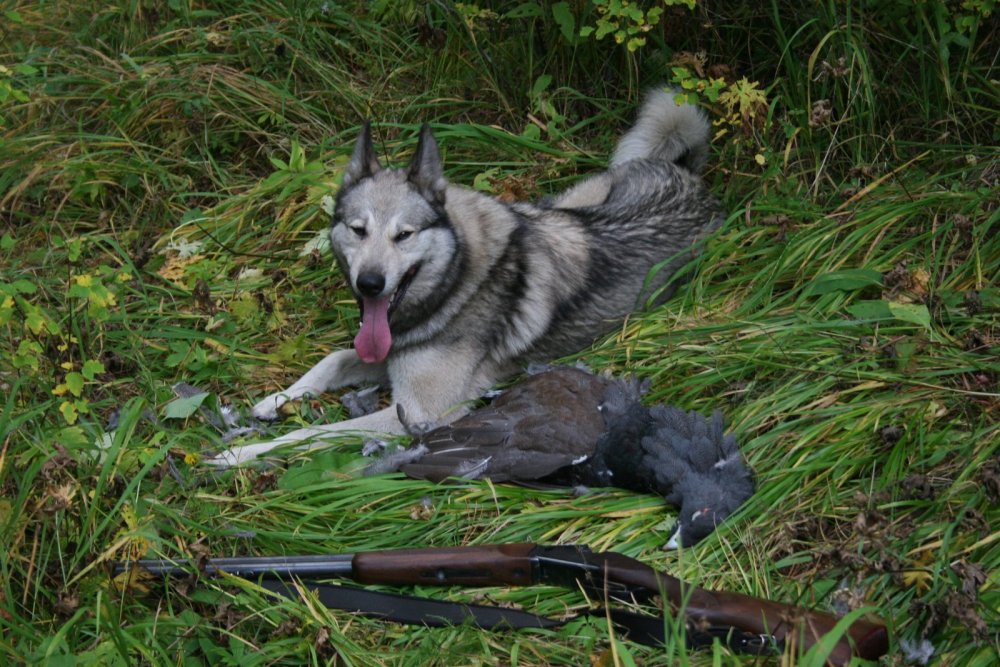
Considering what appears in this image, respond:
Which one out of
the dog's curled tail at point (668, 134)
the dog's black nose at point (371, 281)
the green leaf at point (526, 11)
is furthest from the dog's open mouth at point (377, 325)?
the green leaf at point (526, 11)

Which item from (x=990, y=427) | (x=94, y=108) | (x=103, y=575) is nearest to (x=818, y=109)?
(x=990, y=427)

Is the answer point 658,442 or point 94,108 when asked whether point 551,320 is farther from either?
point 94,108

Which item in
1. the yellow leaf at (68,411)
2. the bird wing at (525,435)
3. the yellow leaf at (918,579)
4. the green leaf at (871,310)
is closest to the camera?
the yellow leaf at (918,579)

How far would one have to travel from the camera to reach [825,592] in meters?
2.62

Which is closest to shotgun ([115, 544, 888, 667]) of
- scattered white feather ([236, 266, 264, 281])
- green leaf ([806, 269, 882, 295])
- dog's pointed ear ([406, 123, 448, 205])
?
green leaf ([806, 269, 882, 295])

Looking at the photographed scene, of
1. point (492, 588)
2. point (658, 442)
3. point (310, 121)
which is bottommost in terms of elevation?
point (492, 588)

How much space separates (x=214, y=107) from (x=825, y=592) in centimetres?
382

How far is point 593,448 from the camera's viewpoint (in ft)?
10.8

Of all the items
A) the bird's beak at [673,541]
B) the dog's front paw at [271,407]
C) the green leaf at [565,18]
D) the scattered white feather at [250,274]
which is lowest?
the dog's front paw at [271,407]

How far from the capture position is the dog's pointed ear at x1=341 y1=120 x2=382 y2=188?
3949mm

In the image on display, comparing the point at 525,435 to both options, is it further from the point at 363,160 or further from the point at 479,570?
the point at 363,160

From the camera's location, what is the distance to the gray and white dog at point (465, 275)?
3797 mm

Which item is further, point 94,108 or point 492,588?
point 94,108

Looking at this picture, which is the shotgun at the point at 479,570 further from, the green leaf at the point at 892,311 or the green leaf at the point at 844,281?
the green leaf at the point at 844,281
